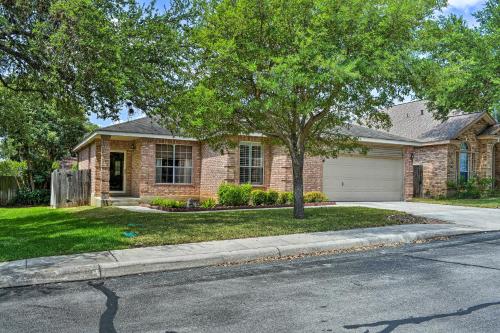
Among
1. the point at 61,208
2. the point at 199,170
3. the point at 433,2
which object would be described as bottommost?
the point at 61,208

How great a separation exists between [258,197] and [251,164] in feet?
8.56

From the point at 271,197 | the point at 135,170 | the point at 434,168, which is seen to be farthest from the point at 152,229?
the point at 434,168

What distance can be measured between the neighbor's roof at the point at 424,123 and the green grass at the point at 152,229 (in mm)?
13226

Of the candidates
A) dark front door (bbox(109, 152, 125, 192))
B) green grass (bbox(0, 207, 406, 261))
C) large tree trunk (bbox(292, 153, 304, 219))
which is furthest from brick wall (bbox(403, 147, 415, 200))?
dark front door (bbox(109, 152, 125, 192))

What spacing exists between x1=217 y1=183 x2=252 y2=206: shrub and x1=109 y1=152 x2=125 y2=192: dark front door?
6357 millimetres

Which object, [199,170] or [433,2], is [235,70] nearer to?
[433,2]

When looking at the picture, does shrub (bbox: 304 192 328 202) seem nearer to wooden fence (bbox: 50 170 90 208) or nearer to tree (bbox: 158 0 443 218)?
tree (bbox: 158 0 443 218)

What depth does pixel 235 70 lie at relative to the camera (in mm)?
11305

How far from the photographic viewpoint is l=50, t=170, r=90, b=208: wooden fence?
20375 millimetres

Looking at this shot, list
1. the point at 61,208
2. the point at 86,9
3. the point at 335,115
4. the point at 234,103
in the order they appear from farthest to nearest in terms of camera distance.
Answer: the point at 61,208 → the point at 335,115 → the point at 234,103 → the point at 86,9

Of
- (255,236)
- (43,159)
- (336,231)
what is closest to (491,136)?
(336,231)

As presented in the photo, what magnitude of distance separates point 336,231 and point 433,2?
20.9ft

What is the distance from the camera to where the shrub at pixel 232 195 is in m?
18.2

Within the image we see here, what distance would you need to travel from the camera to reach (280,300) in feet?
18.4
